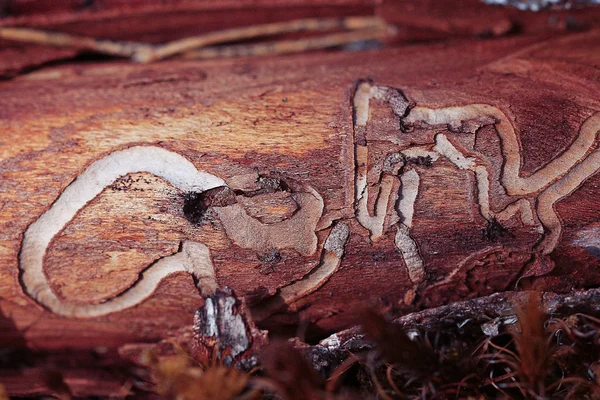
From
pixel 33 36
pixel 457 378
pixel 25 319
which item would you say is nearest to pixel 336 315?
pixel 457 378

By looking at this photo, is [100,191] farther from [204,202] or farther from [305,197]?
[305,197]

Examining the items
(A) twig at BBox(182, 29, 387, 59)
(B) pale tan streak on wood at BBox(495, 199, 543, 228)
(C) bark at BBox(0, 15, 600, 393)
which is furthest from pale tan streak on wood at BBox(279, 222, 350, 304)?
(A) twig at BBox(182, 29, 387, 59)

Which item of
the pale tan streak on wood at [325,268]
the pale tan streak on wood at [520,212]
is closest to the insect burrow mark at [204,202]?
the pale tan streak on wood at [325,268]

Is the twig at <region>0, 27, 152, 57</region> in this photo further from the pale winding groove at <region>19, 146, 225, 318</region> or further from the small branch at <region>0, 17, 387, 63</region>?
the pale winding groove at <region>19, 146, 225, 318</region>

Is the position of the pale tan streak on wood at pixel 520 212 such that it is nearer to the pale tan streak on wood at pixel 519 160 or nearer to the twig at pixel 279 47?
the pale tan streak on wood at pixel 519 160

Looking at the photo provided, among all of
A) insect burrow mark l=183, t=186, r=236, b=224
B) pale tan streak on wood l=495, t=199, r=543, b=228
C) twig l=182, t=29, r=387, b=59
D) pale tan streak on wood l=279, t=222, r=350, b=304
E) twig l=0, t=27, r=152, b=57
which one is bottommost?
pale tan streak on wood l=279, t=222, r=350, b=304

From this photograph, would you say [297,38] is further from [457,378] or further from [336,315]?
[457,378]
